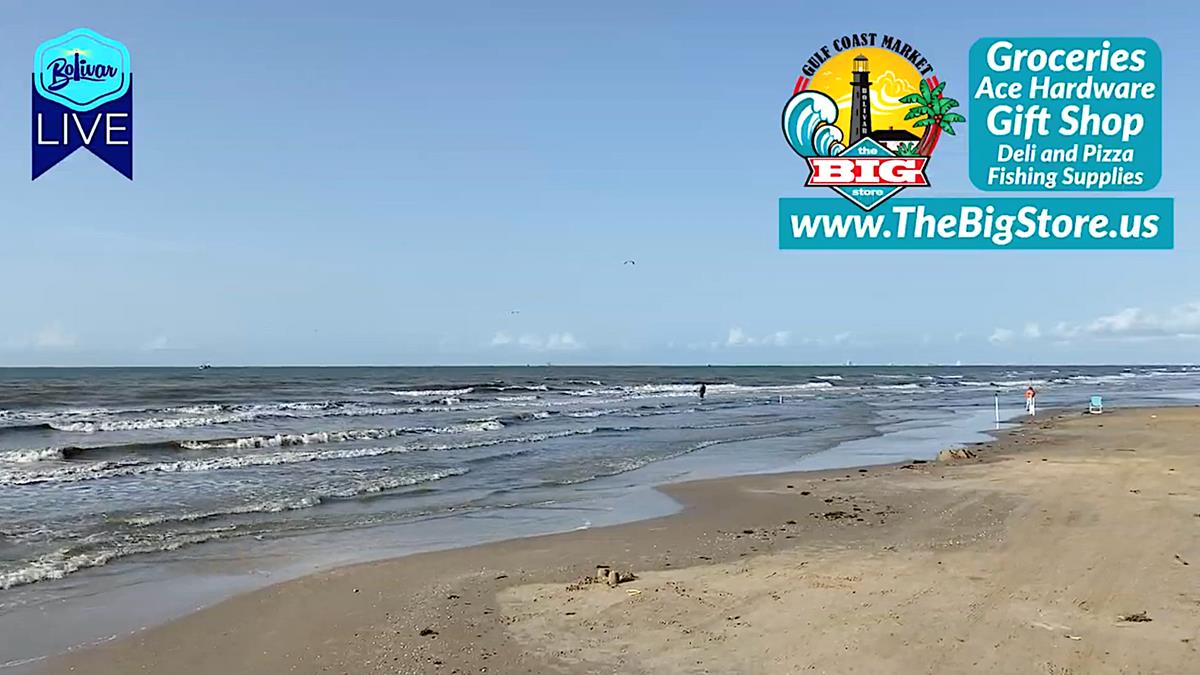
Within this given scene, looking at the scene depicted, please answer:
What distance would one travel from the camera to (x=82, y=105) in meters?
17.0

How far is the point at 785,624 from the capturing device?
22.2ft

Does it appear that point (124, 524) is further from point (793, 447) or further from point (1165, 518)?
point (793, 447)

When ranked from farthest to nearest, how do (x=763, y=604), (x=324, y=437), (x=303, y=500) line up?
(x=324, y=437) < (x=303, y=500) < (x=763, y=604)

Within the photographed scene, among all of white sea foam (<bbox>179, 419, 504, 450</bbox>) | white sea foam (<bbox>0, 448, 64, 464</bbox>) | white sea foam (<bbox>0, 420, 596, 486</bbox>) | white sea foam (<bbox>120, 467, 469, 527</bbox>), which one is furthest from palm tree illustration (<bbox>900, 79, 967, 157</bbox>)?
white sea foam (<bbox>0, 448, 64, 464</bbox>)

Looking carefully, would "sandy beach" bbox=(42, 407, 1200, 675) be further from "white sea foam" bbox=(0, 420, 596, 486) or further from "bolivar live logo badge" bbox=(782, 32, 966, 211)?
"white sea foam" bbox=(0, 420, 596, 486)

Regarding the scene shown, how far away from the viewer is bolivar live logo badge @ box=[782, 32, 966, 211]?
49.6ft

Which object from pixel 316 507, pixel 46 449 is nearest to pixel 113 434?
pixel 46 449

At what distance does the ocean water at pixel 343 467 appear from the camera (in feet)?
35.9

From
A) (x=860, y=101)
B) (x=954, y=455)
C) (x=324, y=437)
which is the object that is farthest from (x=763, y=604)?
(x=324, y=437)

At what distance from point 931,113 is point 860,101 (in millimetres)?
1263

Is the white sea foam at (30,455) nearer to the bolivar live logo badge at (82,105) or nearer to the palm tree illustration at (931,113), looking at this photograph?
the bolivar live logo badge at (82,105)

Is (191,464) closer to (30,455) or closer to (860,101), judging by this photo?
(30,455)

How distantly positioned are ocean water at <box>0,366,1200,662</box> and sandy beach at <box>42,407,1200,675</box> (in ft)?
6.00

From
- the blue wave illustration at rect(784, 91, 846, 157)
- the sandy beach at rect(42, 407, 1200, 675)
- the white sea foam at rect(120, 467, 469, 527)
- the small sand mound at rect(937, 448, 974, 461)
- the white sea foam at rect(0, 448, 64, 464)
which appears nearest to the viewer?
the sandy beach at rect(42, 407, 1200, 675)
